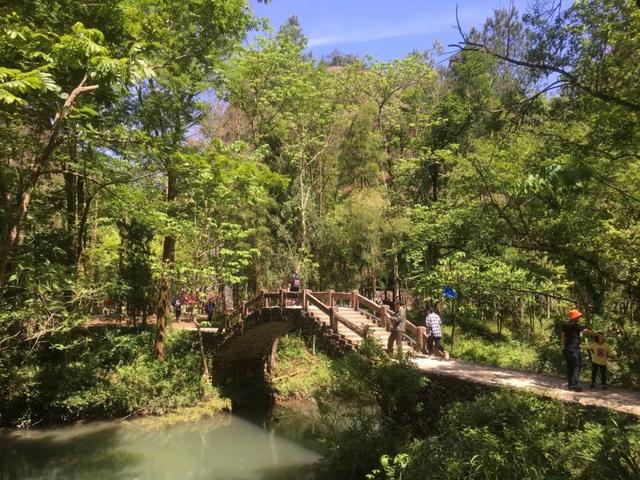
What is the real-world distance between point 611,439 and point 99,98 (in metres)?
8.90

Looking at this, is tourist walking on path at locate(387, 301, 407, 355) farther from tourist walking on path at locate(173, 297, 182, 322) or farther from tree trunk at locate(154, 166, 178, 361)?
tourist walking on path at locate(173, 297, 182, 322)

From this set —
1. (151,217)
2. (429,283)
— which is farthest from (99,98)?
(429,283)

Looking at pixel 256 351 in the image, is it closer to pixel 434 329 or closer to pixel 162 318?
pixel 162 318

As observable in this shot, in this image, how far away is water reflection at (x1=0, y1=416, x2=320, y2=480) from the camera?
11.9 meters

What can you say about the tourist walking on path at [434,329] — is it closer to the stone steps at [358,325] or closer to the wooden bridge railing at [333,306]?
the wooden bridge railing at [333,306]

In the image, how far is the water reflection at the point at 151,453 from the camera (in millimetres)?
11938

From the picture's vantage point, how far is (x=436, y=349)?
12805 mm

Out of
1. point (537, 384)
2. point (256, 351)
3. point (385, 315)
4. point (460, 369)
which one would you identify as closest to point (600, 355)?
point (537, 384)

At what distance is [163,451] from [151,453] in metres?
0.38

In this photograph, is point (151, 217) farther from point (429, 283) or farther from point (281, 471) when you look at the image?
point (429, 283)

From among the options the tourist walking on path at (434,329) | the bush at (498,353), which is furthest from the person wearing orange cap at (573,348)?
the bush at (498,353)

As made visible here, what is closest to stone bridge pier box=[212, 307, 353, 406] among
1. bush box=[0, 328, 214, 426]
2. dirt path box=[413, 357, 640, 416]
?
bush box=[0, 328, 214, 426]

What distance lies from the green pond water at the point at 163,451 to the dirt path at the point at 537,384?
423cm

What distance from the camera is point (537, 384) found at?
8.84m
